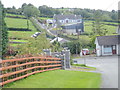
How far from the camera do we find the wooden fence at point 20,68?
752cm

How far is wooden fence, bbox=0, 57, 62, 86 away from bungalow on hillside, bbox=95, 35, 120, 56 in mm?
23673

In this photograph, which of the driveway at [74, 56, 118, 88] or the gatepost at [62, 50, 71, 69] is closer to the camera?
the driveway at [74, 56, 118, 88]

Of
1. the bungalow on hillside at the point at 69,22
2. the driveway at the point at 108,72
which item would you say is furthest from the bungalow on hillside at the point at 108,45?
the bungalow on hillside at the point at 69,22

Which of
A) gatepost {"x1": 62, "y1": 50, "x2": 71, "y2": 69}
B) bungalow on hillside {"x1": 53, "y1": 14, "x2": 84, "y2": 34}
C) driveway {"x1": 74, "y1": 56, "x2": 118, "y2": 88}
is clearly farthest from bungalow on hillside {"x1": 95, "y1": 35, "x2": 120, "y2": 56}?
bungalow on hillside {"x1": 53, "y1": 14, "x2": 84, "y2": 34}

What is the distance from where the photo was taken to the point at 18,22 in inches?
2837

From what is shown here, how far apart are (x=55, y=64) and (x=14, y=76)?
224 inches

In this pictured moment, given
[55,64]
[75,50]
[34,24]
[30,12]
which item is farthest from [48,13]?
[55,64]

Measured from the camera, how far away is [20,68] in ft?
29.2

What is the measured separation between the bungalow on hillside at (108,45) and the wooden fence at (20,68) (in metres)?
23.7

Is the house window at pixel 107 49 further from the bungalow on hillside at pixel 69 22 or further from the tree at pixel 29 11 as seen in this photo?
the tree at pixel 29 11

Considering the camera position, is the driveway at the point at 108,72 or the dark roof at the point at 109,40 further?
the dark roof at the point at 109,40

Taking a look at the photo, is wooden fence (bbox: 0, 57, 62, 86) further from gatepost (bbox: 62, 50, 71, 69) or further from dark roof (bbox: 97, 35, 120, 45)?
dark roof (bbox: 97, 35, 120, 45)

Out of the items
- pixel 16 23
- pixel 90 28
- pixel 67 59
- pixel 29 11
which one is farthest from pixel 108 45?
pixel 29 11

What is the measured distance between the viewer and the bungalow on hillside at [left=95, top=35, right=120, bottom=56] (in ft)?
116
